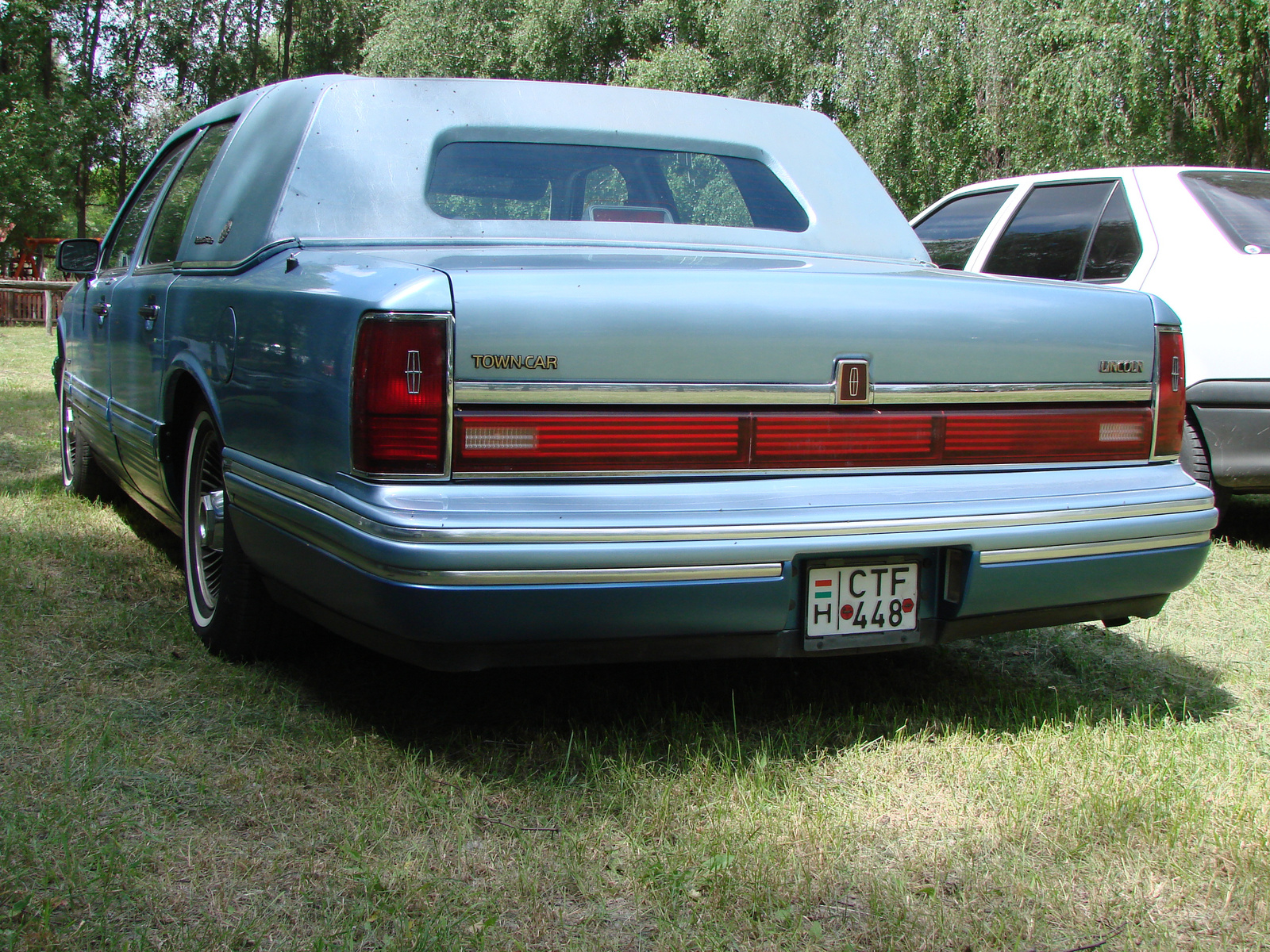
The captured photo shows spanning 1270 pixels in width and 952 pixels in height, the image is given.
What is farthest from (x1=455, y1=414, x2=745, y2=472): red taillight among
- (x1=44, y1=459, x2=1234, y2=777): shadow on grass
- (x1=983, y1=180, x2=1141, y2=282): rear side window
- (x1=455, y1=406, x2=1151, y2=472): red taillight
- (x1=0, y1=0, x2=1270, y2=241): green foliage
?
(x1=0, y1=0, x2=1270, y2=241): green foliage

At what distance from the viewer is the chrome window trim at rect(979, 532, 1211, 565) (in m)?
2.61

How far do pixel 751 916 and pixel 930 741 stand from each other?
3.13 ft

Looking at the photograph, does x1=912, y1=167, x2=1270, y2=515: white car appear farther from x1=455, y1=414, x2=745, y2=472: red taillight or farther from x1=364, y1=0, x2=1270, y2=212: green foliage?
x1=364, y1=0, x2=1270, y2=212: green foliage

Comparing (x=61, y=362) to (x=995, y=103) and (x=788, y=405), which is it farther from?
(x=995, y=103)

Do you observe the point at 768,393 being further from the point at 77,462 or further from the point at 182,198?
the point at 77,462

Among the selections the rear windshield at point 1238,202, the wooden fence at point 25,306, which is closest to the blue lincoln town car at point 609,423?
the rear windshield at point 1238,202

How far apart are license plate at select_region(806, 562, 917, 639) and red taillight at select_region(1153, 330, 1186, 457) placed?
0.81m

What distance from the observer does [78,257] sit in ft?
16.9

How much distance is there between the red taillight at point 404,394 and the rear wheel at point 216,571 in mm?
838

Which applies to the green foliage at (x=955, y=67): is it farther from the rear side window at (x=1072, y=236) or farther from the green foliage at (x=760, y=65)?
the rear side window at (x=1072, y=236)

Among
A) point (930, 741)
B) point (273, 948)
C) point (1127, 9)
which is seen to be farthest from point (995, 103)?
point (273, 948)

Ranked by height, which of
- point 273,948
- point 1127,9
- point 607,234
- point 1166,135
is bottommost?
point 273,948

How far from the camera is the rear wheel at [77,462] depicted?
545 centimetres

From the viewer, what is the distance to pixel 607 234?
10.9ft
